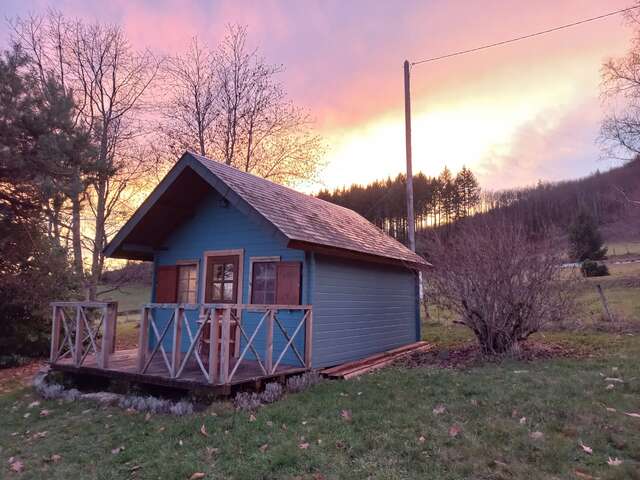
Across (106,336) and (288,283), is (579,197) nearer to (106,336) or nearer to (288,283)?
(288,283)

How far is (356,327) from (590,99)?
12.8 meters

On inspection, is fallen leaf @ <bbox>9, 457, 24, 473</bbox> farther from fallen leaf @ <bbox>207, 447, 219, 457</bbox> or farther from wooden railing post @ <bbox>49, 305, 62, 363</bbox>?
wooden railing post @ <bbox>49, 305, 62, 363</bbox>

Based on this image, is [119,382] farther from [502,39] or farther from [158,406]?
[502,39]

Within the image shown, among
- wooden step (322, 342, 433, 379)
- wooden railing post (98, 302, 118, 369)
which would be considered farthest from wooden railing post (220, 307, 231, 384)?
wooden railing post (98, 302, 118, 369)

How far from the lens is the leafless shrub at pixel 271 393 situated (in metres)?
6.02

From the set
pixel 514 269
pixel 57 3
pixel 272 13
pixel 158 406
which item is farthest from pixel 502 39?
pixel 57 3

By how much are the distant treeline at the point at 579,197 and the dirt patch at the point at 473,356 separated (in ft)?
27.8

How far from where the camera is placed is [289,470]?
3.85 m

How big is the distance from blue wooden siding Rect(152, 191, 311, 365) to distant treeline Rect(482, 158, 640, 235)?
11.1 m

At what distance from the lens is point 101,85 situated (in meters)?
17.8

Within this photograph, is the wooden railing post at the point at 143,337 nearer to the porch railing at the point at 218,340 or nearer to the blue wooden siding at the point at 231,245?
the porch railing at the point at 218,340

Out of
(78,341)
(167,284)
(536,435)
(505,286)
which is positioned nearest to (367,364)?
(505,286)

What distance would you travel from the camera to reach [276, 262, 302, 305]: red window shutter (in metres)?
7.64

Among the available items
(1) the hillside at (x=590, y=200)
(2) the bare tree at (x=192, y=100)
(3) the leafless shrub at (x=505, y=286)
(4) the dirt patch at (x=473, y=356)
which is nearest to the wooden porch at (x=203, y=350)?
(4) the dirt patch at (x=473, y=356)
